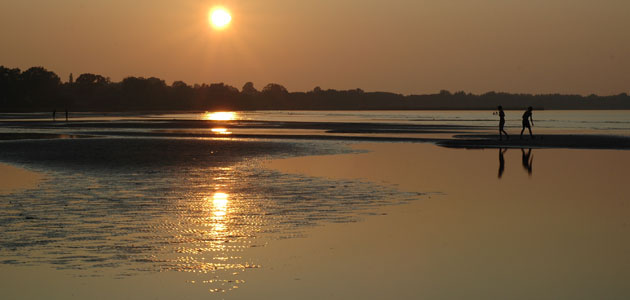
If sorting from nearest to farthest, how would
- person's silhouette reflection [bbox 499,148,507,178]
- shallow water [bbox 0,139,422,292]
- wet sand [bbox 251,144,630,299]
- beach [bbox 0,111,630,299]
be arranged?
wet sand [bbox 251,144,630,299] < beach [bbox 0,111,630,299] < shallow water [bbox 0,139,422,292] < person's silhouette reflection [bbox 499,148,507,178]

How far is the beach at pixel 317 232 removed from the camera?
1038cm

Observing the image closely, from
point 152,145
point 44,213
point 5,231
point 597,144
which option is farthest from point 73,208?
point 597,144

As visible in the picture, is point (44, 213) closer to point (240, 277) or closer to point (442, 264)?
point (240, 277)

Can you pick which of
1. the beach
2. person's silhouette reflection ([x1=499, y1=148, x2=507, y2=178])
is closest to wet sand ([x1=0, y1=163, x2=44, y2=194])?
the beach

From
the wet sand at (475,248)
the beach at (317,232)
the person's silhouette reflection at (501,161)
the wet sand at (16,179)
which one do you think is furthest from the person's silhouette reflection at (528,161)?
the wet sand at (16,179)

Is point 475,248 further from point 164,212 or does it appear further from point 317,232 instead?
point 164,212

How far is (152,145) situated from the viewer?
43344mm

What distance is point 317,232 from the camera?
47.4 feet

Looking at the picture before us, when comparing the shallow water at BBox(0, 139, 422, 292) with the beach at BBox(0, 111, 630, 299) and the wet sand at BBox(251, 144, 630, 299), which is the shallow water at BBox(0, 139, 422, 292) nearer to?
the beach at BBox(0, 111, 630, 299)

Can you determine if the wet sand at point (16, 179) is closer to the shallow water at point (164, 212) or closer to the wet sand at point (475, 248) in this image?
the shallow water at point (164, 212)

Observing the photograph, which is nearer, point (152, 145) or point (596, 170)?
point (596, 170)

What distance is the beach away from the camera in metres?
10.4

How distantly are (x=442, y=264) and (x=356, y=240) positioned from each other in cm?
233

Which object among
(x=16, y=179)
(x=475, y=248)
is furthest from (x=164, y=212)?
(x=16, y=179)
